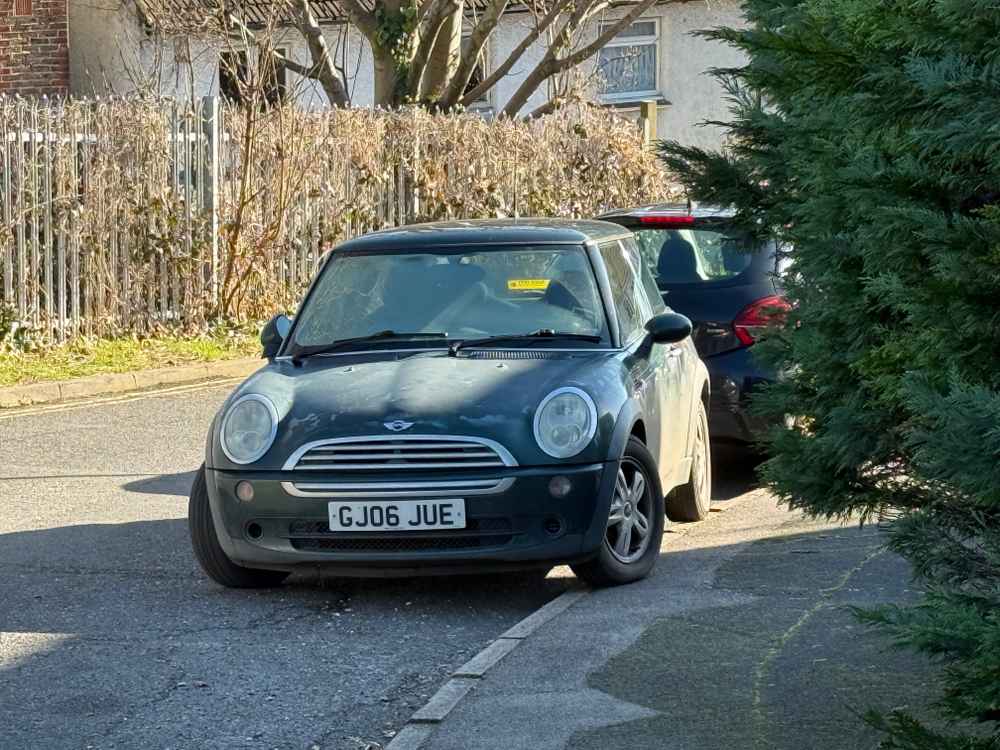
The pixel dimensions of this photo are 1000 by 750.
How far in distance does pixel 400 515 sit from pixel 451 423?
43 centimetres

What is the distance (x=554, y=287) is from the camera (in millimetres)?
8156

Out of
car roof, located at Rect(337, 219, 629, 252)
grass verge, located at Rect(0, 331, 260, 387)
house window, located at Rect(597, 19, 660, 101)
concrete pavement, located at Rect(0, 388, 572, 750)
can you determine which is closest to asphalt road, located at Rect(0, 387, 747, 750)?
concrete pavement, located at Rect(0, 388, 572, 750)

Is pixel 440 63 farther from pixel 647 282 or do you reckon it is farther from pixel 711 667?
pixel 711 667

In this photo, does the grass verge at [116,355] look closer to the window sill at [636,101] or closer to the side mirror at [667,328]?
the side mirror at [667,328]

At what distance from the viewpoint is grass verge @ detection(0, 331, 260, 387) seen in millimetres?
14961

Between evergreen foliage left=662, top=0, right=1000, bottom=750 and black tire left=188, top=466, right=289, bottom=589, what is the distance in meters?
2.92

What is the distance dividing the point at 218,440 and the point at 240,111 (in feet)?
37.1

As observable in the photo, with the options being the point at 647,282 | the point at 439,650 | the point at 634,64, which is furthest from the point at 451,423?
the point at 634,64

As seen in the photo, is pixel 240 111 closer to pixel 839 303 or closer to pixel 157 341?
pixel 157 341

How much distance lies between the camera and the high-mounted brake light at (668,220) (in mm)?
10641

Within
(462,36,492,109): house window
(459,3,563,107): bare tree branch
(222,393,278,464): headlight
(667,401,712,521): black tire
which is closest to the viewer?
(222,393,278,464): headlight

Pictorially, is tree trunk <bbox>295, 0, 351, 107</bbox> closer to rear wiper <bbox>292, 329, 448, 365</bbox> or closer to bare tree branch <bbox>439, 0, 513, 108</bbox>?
bare tree branch <bbox>439, 0, 513, 108</bbox>

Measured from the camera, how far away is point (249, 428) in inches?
285

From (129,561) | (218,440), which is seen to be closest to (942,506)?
(218,440)
